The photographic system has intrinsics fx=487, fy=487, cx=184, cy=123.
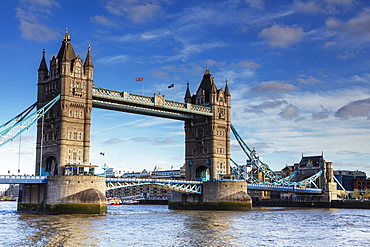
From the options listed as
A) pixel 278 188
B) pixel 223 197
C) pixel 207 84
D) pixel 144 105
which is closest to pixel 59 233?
pixel 144 105

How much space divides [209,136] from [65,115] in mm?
33318

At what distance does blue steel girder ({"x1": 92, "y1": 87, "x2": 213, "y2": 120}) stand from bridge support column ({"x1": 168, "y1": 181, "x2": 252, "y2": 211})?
14575 mm

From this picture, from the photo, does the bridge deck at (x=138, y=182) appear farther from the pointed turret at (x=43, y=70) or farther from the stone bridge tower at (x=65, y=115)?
the pointed turret at (x=43, y=70)

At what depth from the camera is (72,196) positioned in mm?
69812

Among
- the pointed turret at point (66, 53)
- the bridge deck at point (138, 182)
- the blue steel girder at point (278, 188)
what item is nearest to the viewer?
the bridge deck at point (138, 182)

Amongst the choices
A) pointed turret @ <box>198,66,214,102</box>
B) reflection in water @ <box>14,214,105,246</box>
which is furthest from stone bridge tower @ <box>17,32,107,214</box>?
pointed turret @ <box>198,66,214,102</box>

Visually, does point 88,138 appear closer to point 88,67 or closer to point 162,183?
point 88,67

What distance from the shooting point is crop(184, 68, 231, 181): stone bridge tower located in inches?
3878

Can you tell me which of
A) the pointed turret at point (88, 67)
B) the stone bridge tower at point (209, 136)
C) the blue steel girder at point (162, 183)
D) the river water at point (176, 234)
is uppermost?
the pointed turret at point (88, 67)

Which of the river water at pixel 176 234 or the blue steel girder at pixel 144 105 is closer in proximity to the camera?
the river water at pixel 176 234

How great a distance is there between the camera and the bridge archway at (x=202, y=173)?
10050cm

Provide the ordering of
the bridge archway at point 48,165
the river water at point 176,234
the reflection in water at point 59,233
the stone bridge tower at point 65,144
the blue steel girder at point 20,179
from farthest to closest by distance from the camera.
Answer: the bridge archway at point 48,165
the stone bridge tower at point 65,144
the blue steel girder at point 20,179
the river water at point 176,234
the reflection in water at point 59,233

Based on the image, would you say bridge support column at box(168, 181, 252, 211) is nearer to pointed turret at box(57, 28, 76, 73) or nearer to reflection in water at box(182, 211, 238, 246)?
reflection in water at box(182, 211, 238, 246)

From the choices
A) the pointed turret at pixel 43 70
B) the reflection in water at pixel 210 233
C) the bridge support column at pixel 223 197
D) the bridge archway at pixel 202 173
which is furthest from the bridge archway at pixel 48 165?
the bridge archway at pixel 202 173
